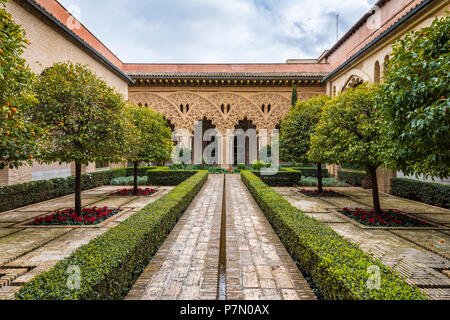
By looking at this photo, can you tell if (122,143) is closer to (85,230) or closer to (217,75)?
(85,230)

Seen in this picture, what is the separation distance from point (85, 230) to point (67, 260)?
283cm

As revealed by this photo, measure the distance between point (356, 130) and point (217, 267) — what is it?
4861 mm

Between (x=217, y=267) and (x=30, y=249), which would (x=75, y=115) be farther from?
(x=217, y=267)

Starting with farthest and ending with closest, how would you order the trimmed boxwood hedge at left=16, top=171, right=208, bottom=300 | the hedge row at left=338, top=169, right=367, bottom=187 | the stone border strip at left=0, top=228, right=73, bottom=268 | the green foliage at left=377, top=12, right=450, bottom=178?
the hedge row at left=338, top=169, right=367, bottom=187, the stone border strip at left=0, top=228, right=73, bottom=268, the green foliage at left=377, top=12, right=450, bottom=178, the trimmed boxwood hedge at left=16, top=171, right=208, bottom=300

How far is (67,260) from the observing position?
2383 mm

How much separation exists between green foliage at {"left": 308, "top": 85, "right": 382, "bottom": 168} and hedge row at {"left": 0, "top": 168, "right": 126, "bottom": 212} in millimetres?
9128

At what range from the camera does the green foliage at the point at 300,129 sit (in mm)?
9672

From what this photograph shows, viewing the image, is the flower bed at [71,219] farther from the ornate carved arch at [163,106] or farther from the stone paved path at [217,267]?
the ornate carved arch at [163,106]

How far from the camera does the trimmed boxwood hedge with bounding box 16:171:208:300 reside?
6.03 feet

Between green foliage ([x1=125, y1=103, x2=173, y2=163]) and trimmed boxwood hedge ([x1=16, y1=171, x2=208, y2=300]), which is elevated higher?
green foliage ([x1=125, y1=103, x2=173, y2=163])

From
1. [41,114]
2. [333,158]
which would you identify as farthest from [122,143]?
[333,158]

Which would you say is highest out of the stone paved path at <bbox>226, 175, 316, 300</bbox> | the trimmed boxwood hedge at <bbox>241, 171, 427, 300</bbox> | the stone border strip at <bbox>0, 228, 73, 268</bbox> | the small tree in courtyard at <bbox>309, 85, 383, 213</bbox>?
the small tree in courtyard at <bbox>309, 85, 383, 213</bbox>

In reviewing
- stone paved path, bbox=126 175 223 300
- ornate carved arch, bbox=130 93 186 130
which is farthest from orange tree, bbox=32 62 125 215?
ornate carved arch, bbox=130 93 186 130

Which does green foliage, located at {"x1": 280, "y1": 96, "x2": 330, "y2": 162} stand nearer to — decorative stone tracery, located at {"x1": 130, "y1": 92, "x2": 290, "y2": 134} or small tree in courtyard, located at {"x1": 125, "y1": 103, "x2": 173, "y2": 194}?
small tree in courtyard, located at {"x1": 125, "y1": 103, "x2": 173, "y2": 194}
